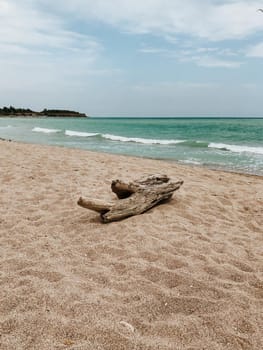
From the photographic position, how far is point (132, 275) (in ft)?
11.4

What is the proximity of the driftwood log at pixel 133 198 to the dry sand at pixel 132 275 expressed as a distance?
140 millimetres

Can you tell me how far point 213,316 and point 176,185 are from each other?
302 centimetres

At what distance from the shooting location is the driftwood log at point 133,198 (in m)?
4.91

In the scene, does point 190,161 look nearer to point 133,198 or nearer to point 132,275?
point 133,198

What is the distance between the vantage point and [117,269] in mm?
3588

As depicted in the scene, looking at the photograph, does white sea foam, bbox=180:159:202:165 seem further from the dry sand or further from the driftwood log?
the driftwood log

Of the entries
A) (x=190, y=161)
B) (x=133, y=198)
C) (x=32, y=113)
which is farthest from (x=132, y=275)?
(x=32, y=113)

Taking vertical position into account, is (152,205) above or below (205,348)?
above

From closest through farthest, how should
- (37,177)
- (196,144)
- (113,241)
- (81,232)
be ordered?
1. (113,241)
2. (81,232)
3. (37,177)
4. (196,144)

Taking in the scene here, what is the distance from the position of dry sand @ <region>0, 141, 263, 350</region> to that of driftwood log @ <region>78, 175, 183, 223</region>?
14 centimetres

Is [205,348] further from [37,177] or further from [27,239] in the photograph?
[37,177]

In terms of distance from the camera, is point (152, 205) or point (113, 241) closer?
point (113, 241)

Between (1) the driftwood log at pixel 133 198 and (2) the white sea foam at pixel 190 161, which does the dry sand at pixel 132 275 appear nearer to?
(1) the driftwood log at pixel 133 198

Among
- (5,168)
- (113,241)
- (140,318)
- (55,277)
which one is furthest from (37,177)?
(140,318)
